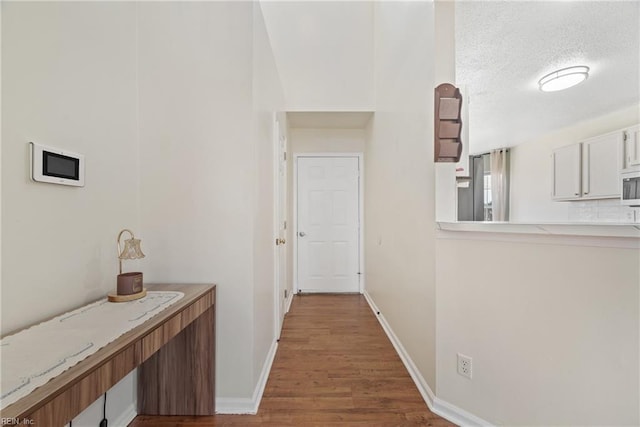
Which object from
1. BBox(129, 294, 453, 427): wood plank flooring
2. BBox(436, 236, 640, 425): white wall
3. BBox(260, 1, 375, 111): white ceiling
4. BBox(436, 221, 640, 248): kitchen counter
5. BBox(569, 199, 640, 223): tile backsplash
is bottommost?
BBox(129, 294, 453, 427): wood plank flooring

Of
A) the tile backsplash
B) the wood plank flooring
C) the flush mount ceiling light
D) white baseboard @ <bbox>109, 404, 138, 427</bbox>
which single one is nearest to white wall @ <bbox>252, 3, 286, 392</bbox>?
the wood plank flooring

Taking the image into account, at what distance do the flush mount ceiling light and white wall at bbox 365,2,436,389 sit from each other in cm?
157

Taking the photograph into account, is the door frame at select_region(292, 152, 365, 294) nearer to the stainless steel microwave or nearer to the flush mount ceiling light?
the flush mount ceiling light

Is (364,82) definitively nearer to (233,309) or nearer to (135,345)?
(233,309)

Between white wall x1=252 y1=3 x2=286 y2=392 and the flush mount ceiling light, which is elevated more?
the flush mount ceiling light

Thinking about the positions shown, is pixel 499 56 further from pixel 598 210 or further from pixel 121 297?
pixel 121 297

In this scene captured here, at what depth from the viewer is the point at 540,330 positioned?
1218mm

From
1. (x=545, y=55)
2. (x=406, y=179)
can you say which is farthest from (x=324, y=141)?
(x=545, y=55)

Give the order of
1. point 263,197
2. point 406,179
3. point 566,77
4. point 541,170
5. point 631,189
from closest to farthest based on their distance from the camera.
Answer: point 631,189 → point 263,197 → point 406,179 → point 566,77 → point 541,170

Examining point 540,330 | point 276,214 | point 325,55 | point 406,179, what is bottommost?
point 540,330

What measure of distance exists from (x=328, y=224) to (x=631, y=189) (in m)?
2.94

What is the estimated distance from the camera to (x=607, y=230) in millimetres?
1020

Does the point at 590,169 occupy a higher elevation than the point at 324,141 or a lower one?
lower

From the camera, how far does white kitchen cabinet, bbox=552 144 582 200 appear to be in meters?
2.88
